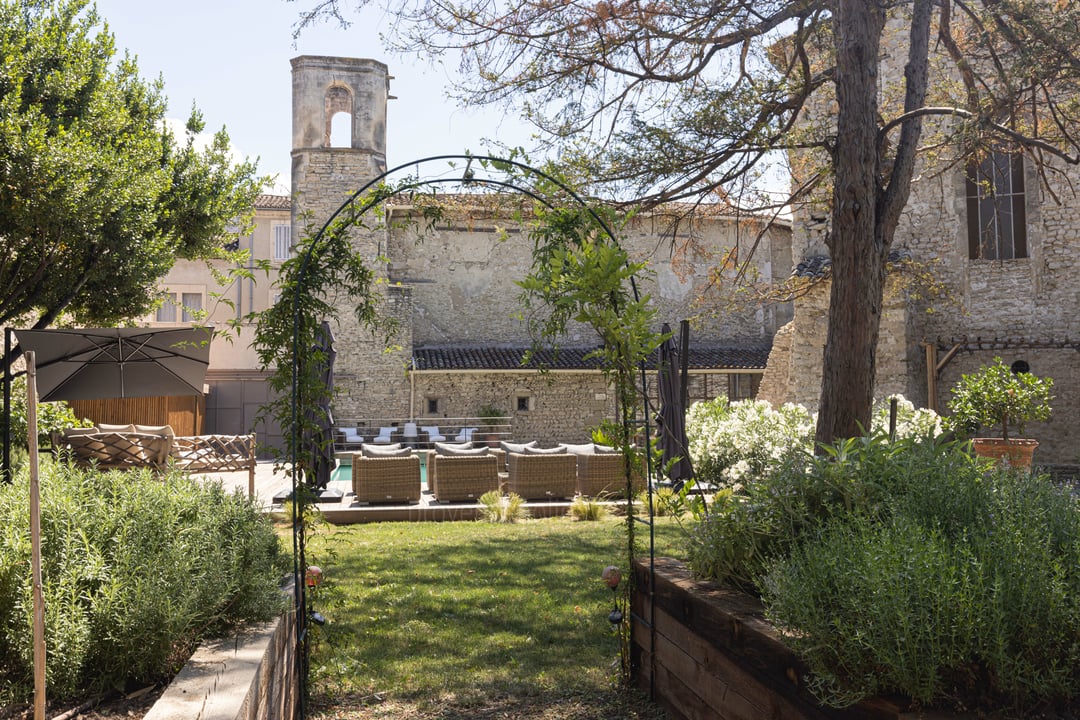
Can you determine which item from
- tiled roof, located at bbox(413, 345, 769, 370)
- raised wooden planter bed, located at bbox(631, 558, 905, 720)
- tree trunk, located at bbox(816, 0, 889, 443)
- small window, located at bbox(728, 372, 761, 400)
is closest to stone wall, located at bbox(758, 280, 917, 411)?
tiled roof, located at bbox(413, 345, 769, 370)

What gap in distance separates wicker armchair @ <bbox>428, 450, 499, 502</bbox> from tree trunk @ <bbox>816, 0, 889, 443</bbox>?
4.57 meters

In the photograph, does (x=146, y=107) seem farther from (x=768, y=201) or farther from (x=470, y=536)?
(x=768, y=201)

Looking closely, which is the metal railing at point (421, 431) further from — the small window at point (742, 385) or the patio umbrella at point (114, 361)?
the patio umbrella at point (114, 361)

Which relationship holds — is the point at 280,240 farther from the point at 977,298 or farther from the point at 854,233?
the point at 854,233

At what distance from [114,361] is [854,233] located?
6.66 meters

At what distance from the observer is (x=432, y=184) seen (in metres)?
4.22

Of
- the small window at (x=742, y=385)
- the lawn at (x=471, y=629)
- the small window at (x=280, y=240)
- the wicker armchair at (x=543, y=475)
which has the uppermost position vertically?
the small window at (x=280, y=240)

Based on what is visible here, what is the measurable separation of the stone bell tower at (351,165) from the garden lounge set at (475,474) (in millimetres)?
11014

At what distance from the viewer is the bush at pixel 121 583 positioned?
2.56m

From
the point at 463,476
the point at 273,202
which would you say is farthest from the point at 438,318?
the point at 463,476

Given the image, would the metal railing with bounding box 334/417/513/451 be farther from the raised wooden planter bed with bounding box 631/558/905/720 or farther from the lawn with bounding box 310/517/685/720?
the raised wooden planter bed with bounding box 631/558/905/720

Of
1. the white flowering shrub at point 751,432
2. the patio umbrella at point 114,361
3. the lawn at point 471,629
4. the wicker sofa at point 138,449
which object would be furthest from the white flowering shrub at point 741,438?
the patio umbrella at point 114,361

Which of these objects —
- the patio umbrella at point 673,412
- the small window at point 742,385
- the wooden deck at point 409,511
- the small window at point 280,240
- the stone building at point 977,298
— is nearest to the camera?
the wooden deck at point 409,511

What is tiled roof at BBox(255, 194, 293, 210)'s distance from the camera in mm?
25203
